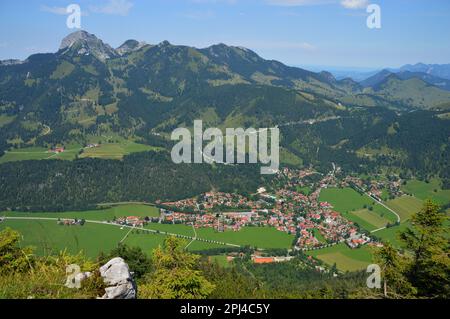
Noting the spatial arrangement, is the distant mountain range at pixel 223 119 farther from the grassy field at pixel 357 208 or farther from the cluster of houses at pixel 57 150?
the grassy field at pixel 357 208

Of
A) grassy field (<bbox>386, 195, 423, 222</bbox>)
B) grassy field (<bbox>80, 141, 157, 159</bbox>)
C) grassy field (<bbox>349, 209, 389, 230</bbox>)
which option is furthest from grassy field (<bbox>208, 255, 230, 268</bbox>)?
grassy field (<bbox>80, 141, 157, 159</bbox>)

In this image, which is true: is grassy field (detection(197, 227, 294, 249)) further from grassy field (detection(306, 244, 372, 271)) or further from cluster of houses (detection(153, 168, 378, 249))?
grassy field (detection(306, 244, 372, 271))

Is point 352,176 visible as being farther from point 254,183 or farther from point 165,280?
point 165,280

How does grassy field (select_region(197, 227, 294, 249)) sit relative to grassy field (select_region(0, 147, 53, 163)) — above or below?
below

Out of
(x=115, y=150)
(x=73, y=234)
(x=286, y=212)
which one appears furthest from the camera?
(x=115, y=150)

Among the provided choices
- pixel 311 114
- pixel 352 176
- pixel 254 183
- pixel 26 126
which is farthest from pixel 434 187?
pixel 26 126

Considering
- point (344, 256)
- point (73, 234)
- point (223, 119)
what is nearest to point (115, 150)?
point (223, 119)

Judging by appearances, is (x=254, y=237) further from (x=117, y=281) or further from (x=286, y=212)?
(x=117, y=281)
